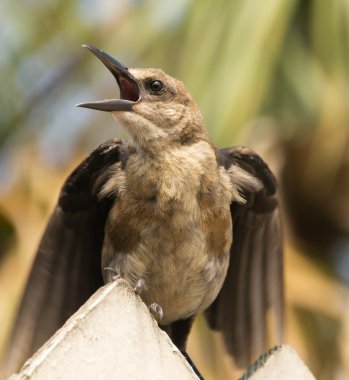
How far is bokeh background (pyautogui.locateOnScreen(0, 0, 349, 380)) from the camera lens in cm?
556

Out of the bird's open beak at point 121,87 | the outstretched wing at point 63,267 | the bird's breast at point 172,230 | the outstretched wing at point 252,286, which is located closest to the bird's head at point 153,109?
the bird's open beak at point 121,87

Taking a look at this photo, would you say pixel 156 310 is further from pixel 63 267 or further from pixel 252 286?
pixel 252 286

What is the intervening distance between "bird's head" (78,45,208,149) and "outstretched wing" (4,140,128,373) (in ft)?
1.15

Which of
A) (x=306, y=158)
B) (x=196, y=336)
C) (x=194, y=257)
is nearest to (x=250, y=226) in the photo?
(x=194, y=257)

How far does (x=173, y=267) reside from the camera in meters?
3.71

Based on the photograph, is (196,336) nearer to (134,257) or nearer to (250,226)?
(250,226)

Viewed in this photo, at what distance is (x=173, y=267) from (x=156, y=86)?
68cm

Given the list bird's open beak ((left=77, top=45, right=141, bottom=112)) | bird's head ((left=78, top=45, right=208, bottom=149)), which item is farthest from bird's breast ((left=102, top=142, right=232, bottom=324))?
bird's open beak ((left=77, top=45, right=141, bottom=112))

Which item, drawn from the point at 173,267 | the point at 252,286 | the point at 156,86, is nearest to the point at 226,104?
the point at 252,286

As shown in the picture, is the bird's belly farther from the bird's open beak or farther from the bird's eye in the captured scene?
the bird's eye

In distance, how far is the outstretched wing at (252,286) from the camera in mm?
4363

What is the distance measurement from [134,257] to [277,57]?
8.80 ft

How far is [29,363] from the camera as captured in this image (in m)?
2.23

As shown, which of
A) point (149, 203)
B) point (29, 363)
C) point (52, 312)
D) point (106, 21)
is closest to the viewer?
point (29, 363)
